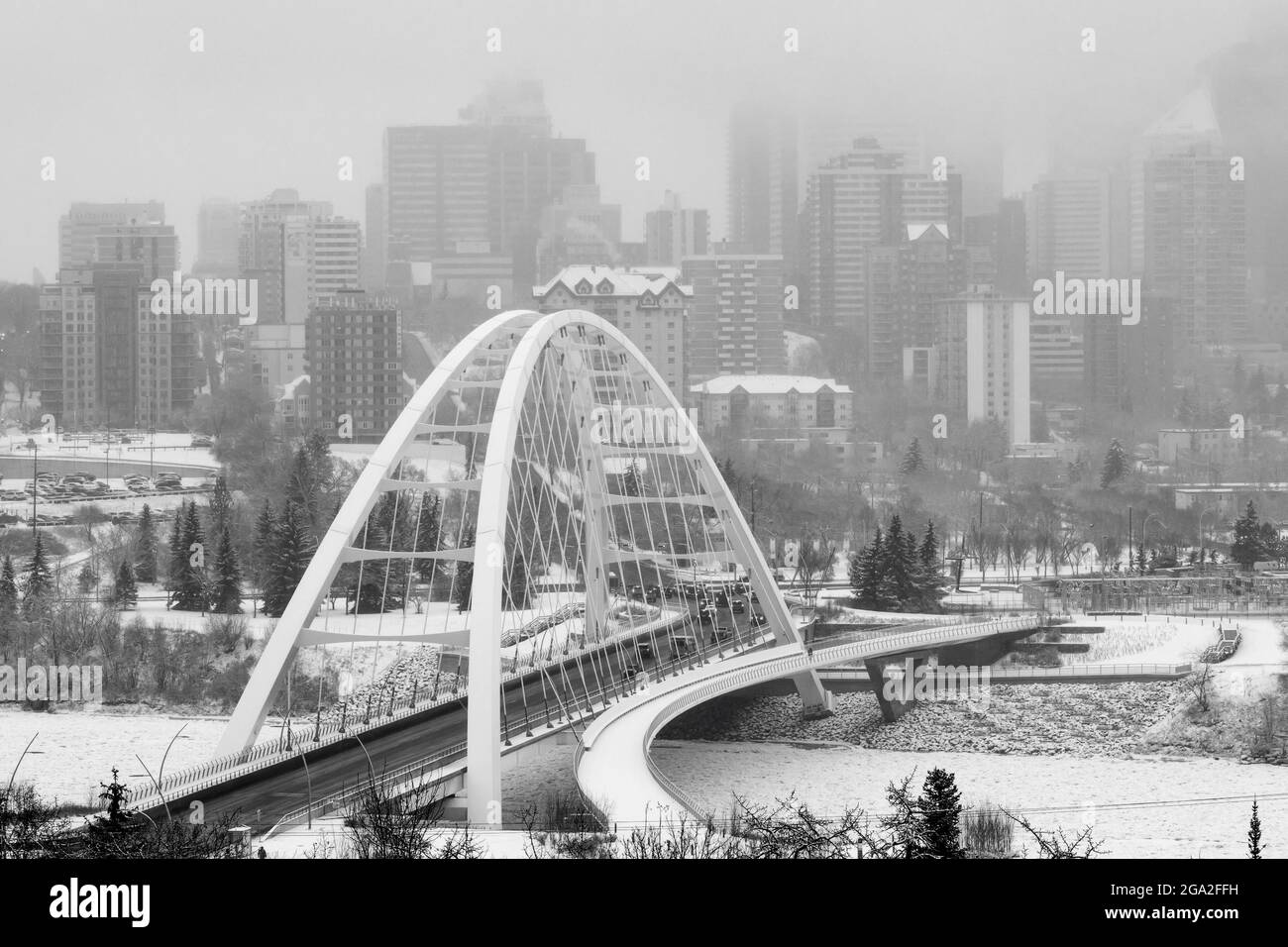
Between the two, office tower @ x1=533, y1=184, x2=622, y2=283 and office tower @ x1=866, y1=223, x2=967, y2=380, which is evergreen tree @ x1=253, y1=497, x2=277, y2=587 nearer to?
office tower @ x1=866, y1=223, x2=967, y2=380

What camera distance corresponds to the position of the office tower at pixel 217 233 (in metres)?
144

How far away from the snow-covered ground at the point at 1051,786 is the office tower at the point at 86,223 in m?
87.0

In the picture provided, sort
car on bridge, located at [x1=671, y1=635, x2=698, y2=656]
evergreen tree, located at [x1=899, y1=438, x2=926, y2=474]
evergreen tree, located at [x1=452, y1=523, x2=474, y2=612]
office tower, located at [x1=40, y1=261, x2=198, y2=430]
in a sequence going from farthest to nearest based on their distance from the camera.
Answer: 1. evergreen tree, located at [x1=899, y1=438, x2=926, y2=474]
2. office tower, located at [x1=40, y1=261, x2=198, y2=430]
3. evergreen tree, located at [x1=452, y1=523, x2=474, y2=612]
4. car on bridge, located at [x1=671, y1=635, x2=698, y2=656]

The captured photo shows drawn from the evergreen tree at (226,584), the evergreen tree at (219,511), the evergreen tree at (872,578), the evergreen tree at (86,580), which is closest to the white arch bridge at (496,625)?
the evergreen tree at (226,584)

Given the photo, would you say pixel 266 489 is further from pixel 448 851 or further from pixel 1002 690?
pixel 448 851

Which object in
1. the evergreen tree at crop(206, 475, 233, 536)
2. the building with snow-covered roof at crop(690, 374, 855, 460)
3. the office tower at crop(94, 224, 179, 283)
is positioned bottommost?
the evergreen tree at crop(206, 475, 233, 536)

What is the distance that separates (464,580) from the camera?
51.6m

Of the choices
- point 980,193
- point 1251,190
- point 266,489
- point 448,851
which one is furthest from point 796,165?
point 448,851

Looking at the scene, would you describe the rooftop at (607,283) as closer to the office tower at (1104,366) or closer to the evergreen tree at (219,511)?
the office tower at (1104,366)

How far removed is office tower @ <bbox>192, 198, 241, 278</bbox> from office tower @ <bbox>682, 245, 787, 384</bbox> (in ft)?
117

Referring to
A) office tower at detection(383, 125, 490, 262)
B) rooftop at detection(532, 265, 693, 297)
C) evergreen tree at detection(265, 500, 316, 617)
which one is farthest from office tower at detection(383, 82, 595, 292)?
evergreen tree at detection(265, 500, 316, 617)

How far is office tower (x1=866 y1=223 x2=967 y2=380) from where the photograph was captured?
128625 millimetres

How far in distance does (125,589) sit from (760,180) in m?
117

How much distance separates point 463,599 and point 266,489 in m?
20.5
